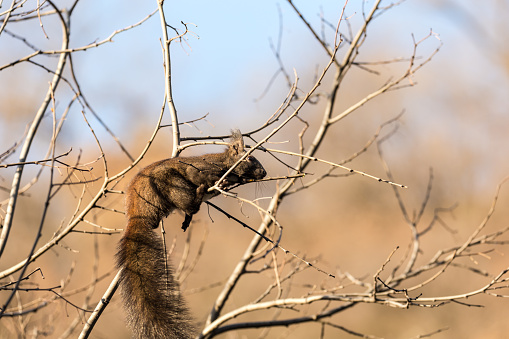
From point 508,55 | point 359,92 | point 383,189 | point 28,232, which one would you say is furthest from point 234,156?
point 383,189

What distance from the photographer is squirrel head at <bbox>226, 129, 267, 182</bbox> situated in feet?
14.9

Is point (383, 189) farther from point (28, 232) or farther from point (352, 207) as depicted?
point (28, 232)

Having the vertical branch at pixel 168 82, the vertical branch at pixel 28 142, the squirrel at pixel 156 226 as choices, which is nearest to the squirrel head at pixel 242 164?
the squirrel at pixel 156 226

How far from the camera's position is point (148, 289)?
12.3 ft

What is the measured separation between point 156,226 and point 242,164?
96 centimetres

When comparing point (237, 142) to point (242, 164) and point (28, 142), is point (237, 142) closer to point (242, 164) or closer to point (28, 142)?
point (242, 164)

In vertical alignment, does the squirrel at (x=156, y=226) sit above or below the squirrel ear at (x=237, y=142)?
below

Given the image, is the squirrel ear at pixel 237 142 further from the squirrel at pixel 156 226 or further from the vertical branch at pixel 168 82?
the vertical branch at pixel 168 82

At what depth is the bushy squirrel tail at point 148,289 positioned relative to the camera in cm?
360

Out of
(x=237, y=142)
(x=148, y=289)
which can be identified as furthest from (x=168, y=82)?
(x=148, y=289)

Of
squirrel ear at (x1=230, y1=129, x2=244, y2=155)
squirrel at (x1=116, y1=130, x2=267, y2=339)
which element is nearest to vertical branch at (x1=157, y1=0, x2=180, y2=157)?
squirrel at (x1=116, y1=130, x2=267, y2=339)

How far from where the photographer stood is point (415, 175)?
20.6 meters

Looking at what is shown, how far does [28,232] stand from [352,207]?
571 inches

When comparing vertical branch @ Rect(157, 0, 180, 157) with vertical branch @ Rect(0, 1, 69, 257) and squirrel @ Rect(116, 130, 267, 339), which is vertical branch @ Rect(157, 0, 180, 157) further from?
vertical branch @ Rect(0, 1, 69, 257)
